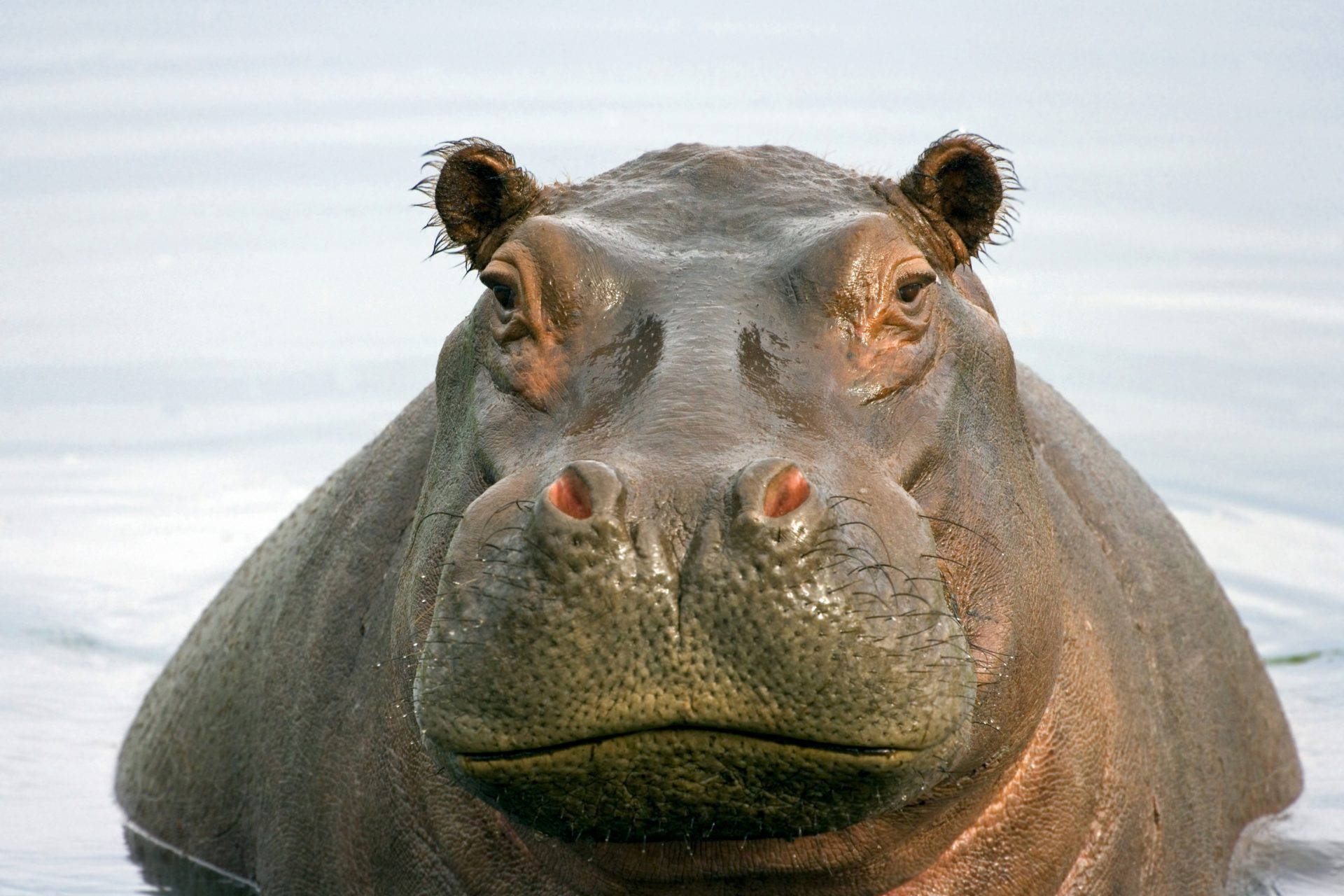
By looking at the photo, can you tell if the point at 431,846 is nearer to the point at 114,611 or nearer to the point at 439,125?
the point at 114,611

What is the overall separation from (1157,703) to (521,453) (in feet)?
8.17

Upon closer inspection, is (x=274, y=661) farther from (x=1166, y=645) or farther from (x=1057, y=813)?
(x=1166, y=645)

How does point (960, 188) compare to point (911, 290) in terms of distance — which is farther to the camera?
point (960, 188)

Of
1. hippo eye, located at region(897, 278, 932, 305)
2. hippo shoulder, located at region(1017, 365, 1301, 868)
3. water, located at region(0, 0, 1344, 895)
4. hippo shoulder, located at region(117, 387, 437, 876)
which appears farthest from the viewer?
water, located at region(0, 0, 1344, 895)

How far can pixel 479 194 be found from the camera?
664 centimetres

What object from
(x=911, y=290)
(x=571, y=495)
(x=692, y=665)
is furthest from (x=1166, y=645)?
(x=571, y=495)

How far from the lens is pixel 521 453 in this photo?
577 cm

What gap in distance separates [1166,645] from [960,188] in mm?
1922

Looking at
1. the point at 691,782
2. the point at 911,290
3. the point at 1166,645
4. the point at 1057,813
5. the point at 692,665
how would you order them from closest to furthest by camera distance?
the point at 692,665
the point at 691,782
the point at 911,290
the point at 1057,813
the point at 1166,645

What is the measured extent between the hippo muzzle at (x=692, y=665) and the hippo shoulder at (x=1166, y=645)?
1942 mm

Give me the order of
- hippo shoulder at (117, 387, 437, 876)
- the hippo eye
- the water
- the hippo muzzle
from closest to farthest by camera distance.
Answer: the hippo muzzle
the hippo eye
hippo shoulder at (117, 387, 437, 876)
the water

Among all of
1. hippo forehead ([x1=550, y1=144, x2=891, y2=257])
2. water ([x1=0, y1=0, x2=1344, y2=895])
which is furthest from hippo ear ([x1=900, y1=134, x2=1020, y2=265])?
water ([x1=0, y1=0, x2=1344, y2=895])

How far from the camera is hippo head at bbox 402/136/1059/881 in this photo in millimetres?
4824

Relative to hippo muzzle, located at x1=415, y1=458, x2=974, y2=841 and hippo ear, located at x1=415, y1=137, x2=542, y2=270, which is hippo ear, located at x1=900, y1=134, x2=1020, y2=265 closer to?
hippo ear, located at x1=415, y1=137, x2=542, y2=270
